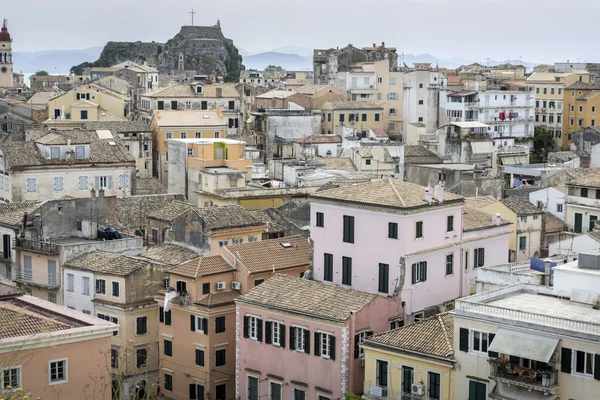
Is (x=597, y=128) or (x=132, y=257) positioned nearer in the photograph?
(x=132, y=257)

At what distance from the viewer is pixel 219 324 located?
40.7 meters

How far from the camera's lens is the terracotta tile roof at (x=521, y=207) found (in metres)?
53.8

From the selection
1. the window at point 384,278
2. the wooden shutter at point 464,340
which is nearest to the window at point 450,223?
the window at point 384,278

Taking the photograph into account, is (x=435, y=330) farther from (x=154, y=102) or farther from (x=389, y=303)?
(x=154, y=102)

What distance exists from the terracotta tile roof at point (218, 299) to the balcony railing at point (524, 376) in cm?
1237

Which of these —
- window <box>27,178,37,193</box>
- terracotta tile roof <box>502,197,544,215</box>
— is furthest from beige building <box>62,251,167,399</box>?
terracotta tile roof <box>502,197,544,215</box>

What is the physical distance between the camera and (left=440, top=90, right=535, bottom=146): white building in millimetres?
89312

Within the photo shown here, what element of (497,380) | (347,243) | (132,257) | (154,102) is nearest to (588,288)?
(497,380)

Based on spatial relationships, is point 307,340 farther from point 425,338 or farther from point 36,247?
point 36,247

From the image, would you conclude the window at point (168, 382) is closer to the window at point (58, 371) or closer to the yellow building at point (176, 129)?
the window at point (58, 371)

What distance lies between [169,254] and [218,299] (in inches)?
212

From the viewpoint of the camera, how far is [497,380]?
101 feet

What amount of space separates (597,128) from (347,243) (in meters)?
60.0

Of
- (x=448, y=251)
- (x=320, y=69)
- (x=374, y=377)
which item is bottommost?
(x=374, y=377)
